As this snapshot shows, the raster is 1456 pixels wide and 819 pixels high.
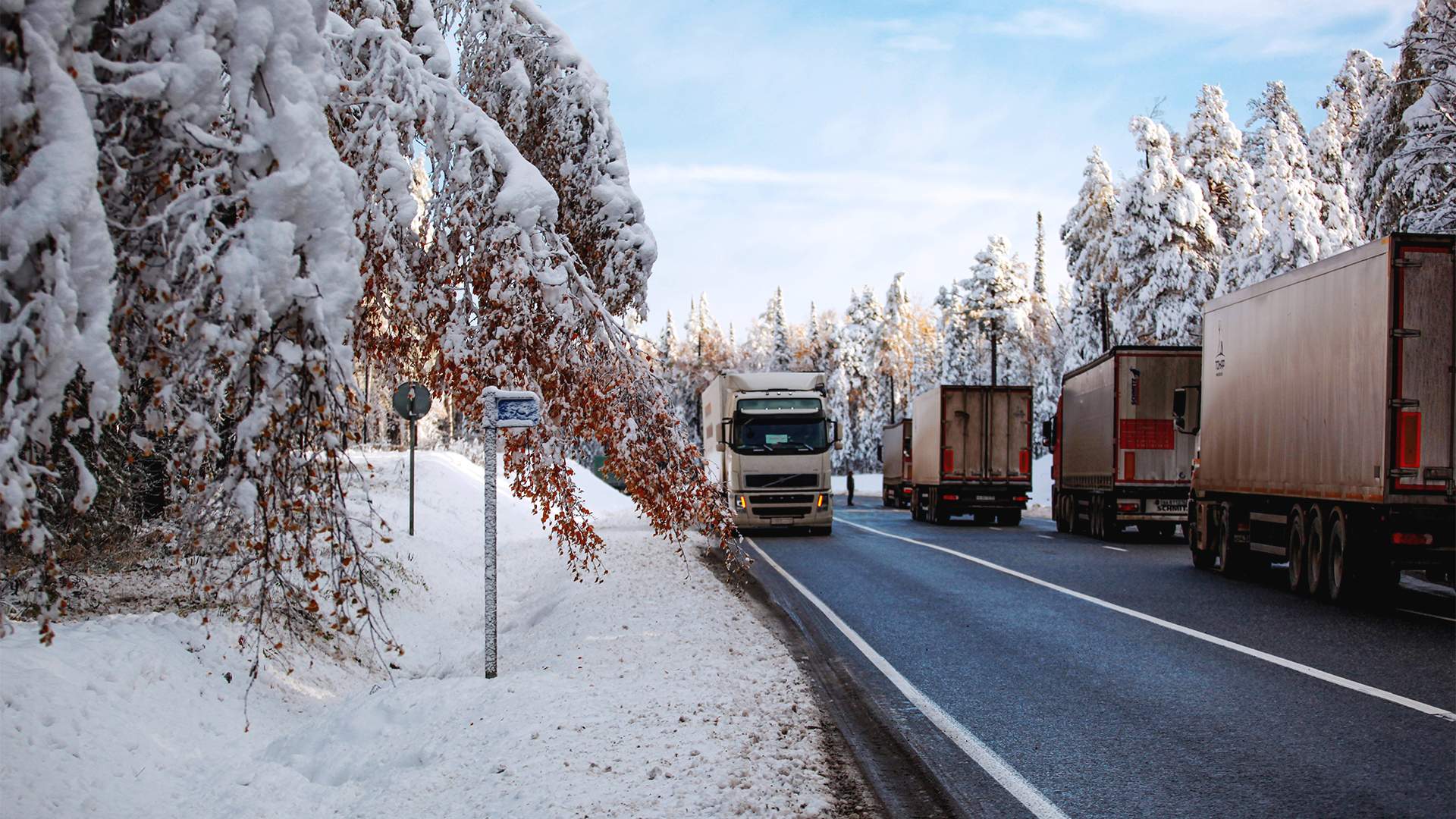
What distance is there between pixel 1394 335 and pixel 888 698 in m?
7.48

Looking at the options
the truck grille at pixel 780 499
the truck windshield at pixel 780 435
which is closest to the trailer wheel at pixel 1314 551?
the truck windshield at pixel 780 435

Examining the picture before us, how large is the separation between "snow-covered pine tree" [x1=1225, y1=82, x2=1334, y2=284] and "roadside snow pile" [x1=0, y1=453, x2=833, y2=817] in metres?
39.6

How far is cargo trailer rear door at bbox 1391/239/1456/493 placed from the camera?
1188cm

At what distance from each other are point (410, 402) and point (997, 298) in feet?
193

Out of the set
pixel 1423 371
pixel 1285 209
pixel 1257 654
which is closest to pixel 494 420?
pixel 1257 654

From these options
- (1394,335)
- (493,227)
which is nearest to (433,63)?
(493,227)

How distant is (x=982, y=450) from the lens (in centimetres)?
3094

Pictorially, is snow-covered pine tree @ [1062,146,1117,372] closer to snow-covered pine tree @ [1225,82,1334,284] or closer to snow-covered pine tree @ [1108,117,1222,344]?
snow-covered pine tree @ [1108,117,1222,344]

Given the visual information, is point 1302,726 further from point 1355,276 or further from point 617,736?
point 1355,276

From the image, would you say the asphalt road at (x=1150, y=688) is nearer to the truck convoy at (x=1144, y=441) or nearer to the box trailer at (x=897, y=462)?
the truck convoy at (x=1144, y=441)

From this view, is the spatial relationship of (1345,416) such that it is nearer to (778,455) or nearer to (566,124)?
(566,124)

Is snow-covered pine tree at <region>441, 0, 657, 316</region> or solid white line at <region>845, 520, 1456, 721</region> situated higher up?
snow-covered pine tree at <region>441, 0, 657, 316</region>

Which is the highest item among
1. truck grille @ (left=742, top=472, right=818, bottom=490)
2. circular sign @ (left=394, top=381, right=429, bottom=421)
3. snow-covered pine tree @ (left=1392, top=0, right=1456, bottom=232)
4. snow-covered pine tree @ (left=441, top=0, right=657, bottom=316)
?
snow-covered pine tree @ (left=1392, top=0, right=1456, bottom=232)

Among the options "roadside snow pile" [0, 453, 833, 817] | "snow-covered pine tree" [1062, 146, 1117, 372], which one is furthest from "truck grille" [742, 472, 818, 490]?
"snow-covered pine tree" [1062, 146, 1117, 372]
